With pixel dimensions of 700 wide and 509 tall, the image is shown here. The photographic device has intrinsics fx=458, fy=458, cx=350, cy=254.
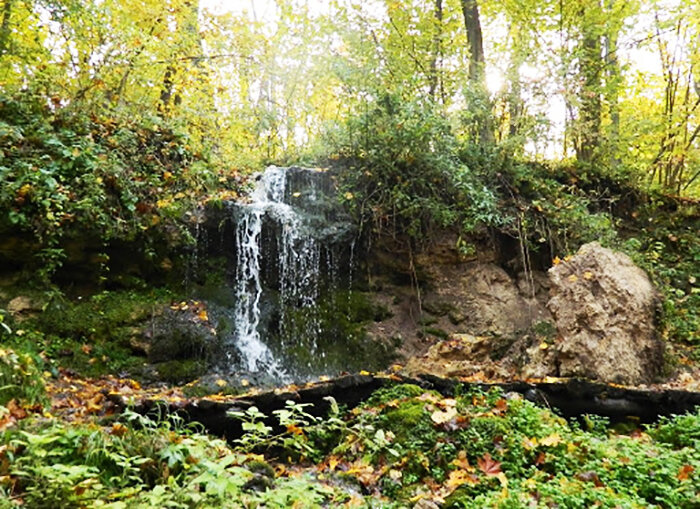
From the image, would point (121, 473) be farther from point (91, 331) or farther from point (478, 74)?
point (478, 74)

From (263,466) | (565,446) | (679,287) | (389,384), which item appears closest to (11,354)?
(263,466)

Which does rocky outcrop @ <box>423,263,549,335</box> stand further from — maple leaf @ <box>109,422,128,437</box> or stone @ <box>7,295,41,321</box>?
maple leaf @ <box>109,422,128,437</box>

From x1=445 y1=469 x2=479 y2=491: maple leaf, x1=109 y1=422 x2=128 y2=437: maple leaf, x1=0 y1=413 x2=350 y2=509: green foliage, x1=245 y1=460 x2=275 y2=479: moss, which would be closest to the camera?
x1=0 y1=413 x2=350 y2=509: green foliage

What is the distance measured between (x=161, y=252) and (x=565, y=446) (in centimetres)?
685

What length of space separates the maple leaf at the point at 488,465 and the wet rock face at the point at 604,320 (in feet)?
10.5

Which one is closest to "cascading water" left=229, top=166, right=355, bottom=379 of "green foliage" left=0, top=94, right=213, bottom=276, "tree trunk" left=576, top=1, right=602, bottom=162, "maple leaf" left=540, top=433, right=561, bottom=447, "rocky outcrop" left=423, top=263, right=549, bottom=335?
"green foliage" left=0, top=94, right=213, bottom=276

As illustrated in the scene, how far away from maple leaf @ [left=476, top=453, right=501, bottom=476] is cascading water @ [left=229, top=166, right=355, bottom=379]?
4.48 m

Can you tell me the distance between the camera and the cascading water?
8227mm

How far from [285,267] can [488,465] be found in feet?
19.1

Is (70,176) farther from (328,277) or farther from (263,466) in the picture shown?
(263,466)

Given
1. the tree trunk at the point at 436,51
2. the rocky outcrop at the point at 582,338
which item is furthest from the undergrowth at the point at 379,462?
the tree trunk at the point at 436,51

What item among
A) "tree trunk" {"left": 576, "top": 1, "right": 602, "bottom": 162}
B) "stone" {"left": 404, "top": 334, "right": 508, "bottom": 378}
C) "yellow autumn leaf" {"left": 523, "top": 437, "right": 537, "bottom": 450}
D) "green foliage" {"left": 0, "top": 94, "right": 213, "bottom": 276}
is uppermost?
"tree trunk" {"left": 576, "top": 1, "right": 602, "bottom": 162}

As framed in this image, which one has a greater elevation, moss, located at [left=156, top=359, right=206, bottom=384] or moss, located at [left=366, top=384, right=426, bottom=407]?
moss, located at [left=366, top=384, right=426, bottom=407]

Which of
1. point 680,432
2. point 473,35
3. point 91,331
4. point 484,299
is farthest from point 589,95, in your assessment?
point 91,331
